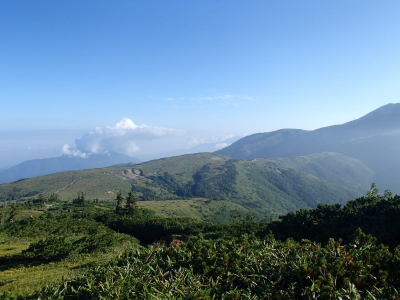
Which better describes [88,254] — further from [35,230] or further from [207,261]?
[35,230]

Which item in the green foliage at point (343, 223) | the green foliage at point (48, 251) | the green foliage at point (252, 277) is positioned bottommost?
the green foliage at point (343, 223)

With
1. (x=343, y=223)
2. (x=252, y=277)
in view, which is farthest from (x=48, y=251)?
(x=343, y=223)

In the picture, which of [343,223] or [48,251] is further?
[343,223]

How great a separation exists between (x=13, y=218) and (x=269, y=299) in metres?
79.0

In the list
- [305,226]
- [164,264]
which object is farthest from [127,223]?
[164,264]

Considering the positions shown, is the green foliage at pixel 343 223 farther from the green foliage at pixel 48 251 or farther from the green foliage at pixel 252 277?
the green foliage at pixel 48 251

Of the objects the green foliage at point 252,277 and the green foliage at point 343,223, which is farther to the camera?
the green foliage at point 343,223

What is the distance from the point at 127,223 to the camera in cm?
5819

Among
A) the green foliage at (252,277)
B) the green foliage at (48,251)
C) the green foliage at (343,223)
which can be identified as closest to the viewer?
the green foliage at (252,277)

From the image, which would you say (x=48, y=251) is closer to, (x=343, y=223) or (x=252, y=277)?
(x=252, y=277)

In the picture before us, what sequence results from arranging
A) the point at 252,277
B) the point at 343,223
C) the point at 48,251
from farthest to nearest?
the point at 343,223, the point at 48,251, the point at 252,277

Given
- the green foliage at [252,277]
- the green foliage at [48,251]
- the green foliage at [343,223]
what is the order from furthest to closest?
the green foliage at [48,251]
the green foliage at [343,223]
the green foliage at [252,277]

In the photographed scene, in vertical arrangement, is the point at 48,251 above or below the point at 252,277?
below

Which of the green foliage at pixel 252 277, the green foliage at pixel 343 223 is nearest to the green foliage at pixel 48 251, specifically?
the green foliage at pixel 252 277
